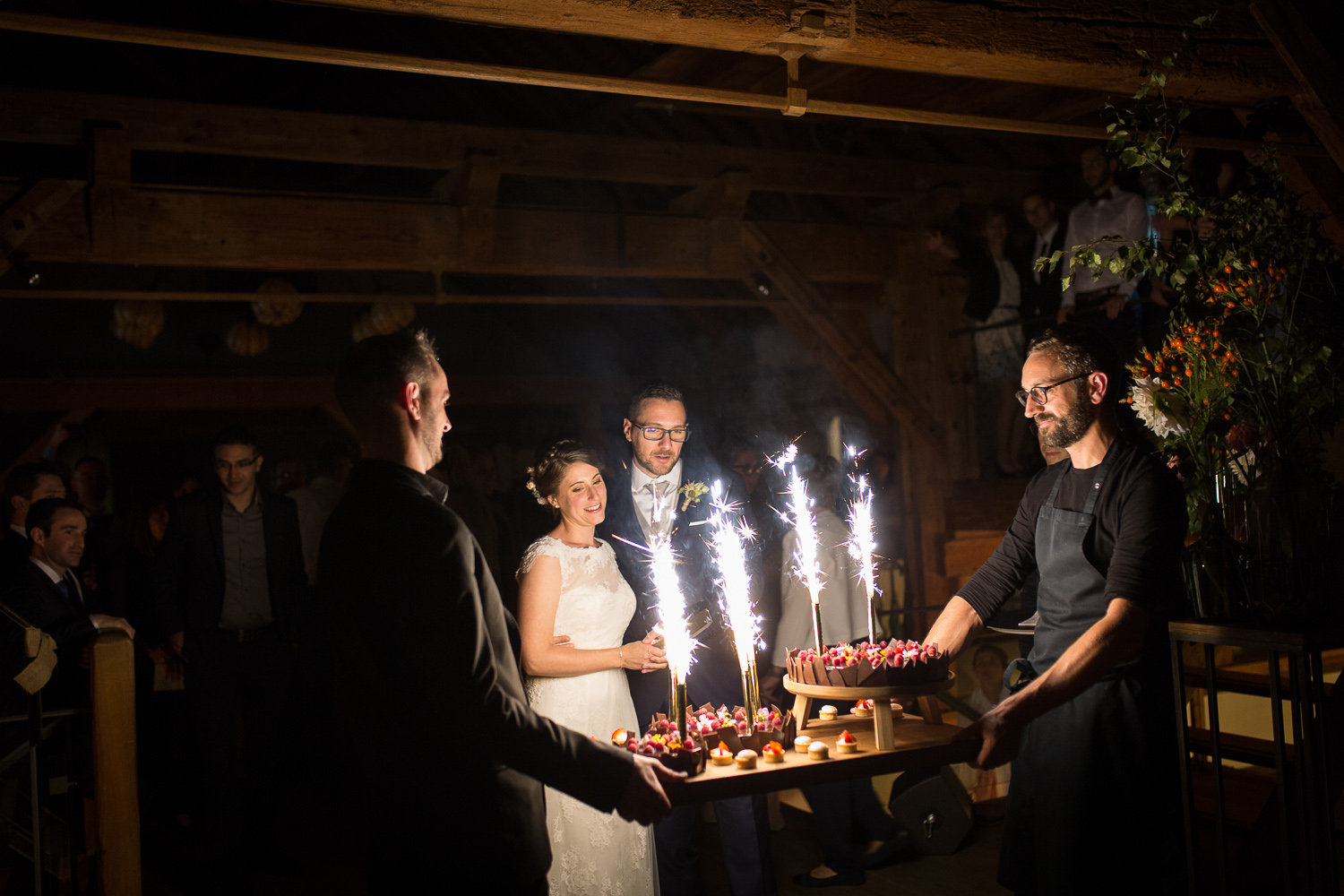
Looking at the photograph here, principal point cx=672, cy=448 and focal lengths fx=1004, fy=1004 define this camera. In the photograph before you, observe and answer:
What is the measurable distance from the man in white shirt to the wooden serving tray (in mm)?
3407

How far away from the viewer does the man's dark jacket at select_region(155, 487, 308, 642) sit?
4.37 metres

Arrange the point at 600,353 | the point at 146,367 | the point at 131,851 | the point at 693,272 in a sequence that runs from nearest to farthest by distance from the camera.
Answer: the point at 131,851 < the point at 693,272 < the point at 146,367 < the point at 600,353

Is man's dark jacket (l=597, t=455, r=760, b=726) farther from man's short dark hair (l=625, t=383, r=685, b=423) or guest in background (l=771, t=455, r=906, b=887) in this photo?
guest in background (l=771, t=455, r=906, b=887)

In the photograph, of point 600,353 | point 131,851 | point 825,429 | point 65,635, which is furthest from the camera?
point 600,353

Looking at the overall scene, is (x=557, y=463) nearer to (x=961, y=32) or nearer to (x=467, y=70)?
(x=467, y=70)

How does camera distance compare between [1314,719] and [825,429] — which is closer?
[1314,719]

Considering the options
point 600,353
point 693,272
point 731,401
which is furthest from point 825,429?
point 693,272

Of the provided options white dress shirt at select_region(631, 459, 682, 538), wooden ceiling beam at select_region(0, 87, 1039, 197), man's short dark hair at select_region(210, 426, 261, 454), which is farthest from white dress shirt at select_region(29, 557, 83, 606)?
white dress shirt at select_region(631, 459, 682, 538)

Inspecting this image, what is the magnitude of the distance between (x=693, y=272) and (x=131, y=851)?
4.25 m

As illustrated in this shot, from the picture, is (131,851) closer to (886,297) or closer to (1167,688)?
(1167,688)

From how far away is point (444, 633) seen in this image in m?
1.91

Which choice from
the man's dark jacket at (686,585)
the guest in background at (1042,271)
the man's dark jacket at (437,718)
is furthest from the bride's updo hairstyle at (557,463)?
the guest in background at (1042,271)

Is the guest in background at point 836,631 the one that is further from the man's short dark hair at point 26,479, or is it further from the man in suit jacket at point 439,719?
the man's short dark hair at point 26,479

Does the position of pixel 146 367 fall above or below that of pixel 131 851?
above
